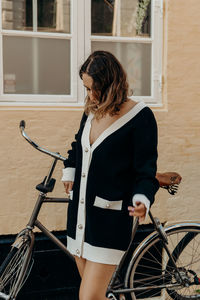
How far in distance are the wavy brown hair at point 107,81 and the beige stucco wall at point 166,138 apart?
4.39 feet

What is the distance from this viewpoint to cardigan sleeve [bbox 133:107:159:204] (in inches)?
98.1

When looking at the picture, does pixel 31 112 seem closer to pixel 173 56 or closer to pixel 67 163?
pixel 67 163

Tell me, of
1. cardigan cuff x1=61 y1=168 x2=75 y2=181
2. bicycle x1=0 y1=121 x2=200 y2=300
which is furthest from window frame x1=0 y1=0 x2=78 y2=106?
cardigan cuff x1=61 y1=168 x2=75 y2=181

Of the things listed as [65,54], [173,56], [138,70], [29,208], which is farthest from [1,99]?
[173,56]

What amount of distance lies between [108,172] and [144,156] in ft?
0.74

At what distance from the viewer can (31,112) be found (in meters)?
3.81

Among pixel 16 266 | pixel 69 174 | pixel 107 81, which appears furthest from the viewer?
pixel 16 266

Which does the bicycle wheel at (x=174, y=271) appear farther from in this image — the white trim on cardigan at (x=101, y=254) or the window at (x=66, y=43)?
the window at (x=66, y=43)

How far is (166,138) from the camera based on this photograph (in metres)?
4.11

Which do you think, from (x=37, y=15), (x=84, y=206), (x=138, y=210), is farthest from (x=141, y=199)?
(x=37, y=15)

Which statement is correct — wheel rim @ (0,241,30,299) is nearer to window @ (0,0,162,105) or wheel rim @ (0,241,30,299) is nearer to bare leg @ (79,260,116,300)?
bare leg @ (79,260,116,300)

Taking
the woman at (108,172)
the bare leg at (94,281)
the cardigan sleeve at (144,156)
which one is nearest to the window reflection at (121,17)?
the woman at (108,172)

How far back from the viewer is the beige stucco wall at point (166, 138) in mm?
3783

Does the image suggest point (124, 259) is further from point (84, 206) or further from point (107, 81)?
point (107, 81)
